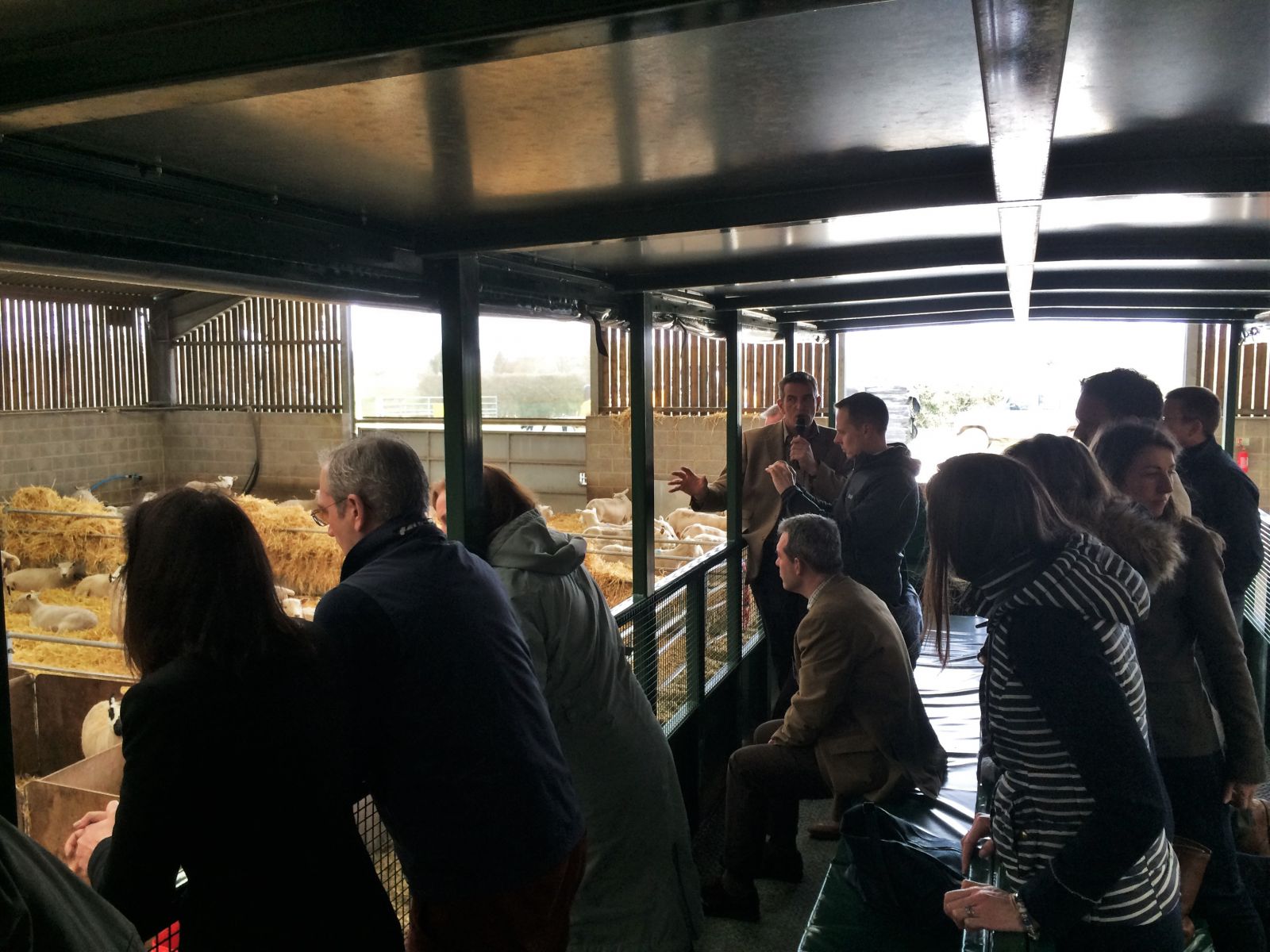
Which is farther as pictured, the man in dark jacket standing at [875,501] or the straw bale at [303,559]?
the straw bale at [303,559]

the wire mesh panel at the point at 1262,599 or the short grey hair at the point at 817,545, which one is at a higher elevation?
the short grey hair at the point at 817,545

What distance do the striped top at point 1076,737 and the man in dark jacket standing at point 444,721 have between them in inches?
35.4

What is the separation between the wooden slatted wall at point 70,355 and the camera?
45.3ft

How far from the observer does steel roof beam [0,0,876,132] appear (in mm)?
954

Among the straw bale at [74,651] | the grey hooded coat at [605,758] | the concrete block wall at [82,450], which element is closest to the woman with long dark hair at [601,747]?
the grey hooded coat at [605,758]

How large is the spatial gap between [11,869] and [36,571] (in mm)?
9674

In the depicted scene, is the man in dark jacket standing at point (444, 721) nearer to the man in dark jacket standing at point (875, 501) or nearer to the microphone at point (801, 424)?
the man in dark jacket standing at point (875, 501)

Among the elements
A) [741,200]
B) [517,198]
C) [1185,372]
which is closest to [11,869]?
[517,198]

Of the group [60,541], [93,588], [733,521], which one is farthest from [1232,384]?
[60,541]

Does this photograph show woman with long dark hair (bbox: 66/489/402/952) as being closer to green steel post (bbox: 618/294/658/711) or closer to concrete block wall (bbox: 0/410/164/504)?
green steel post (bbox: 618/294/658/711)

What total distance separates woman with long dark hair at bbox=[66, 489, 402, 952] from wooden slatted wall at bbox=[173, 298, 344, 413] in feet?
46.4

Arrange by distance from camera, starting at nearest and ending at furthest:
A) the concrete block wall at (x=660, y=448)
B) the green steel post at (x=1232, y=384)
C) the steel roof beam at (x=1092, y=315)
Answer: the steel roof beam at (x=1092, y=315)
the green steel post at (x=1232, y=384)
the concrete block wall at (x=660, y=448)

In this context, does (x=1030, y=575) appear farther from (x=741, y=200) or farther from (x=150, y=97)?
(x=150, y=97)

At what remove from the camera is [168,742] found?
139 cm
